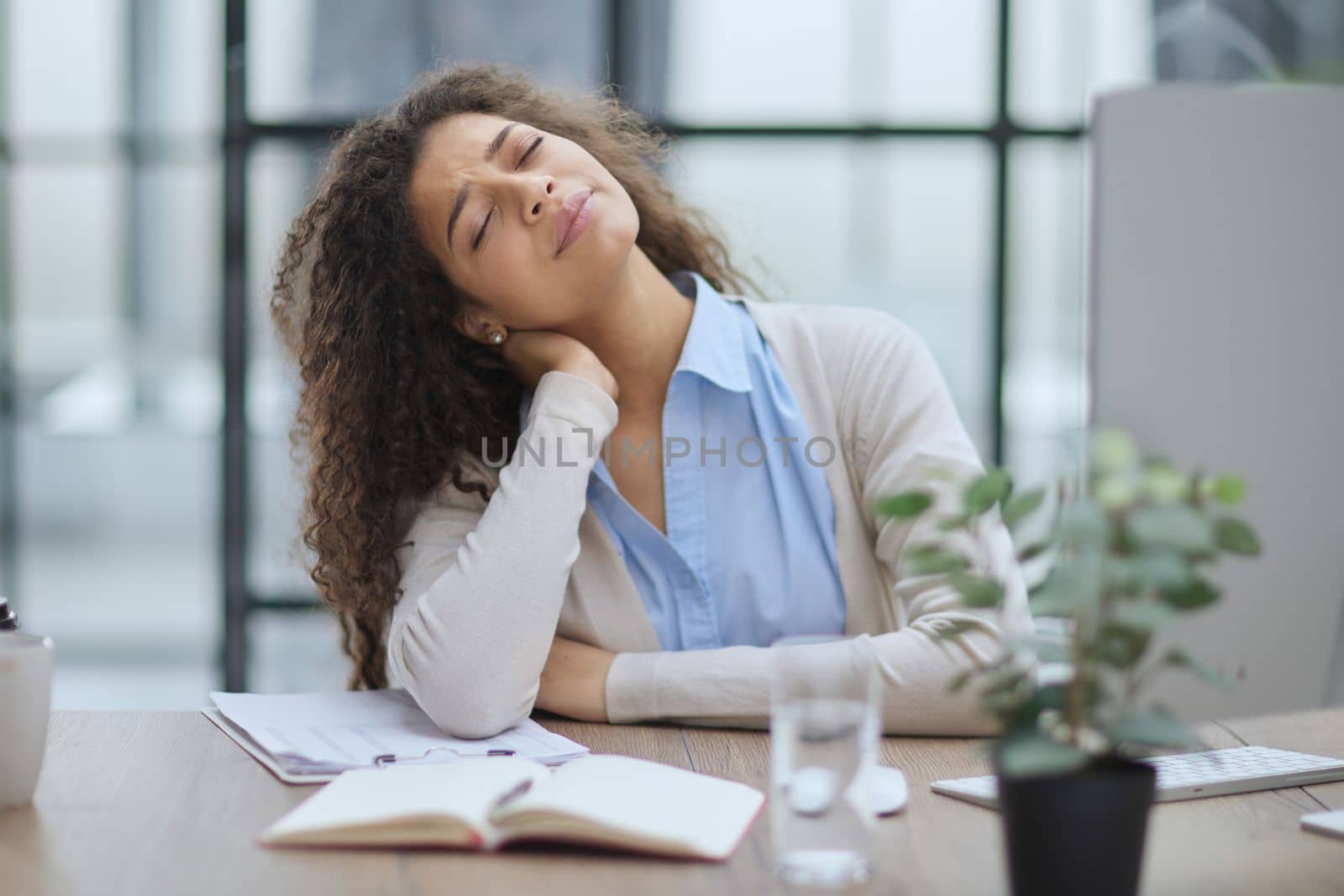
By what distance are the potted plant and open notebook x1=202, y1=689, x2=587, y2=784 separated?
55 cm

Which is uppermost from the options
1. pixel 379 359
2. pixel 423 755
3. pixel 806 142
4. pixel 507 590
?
pixel 806 142

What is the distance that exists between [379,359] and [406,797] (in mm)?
867

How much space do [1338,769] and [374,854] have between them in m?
0.82

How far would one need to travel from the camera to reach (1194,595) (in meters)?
0.72

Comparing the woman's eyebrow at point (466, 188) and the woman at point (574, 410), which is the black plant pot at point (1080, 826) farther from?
the woman's eyebrow at point (466, 188)

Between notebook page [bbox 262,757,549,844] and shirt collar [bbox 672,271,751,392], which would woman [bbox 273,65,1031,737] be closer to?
shirt collar [bbox 672,271,751,392]

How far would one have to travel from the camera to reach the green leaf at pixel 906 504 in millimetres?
758

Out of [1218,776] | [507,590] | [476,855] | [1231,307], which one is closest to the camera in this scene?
[1231,307]

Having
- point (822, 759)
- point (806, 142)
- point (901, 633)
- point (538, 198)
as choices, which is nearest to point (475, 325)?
point (538, 198)

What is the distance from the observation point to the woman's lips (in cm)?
→ 153

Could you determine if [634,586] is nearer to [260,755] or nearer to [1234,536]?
→ [260,755]

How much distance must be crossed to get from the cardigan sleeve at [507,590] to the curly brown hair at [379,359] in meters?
0.15

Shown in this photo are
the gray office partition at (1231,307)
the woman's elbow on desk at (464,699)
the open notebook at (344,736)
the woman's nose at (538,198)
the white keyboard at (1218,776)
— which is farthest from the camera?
the woman's nose at (538,198)

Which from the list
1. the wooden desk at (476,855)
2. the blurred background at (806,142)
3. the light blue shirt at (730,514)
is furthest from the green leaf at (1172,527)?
the blurred background at (806,142)
